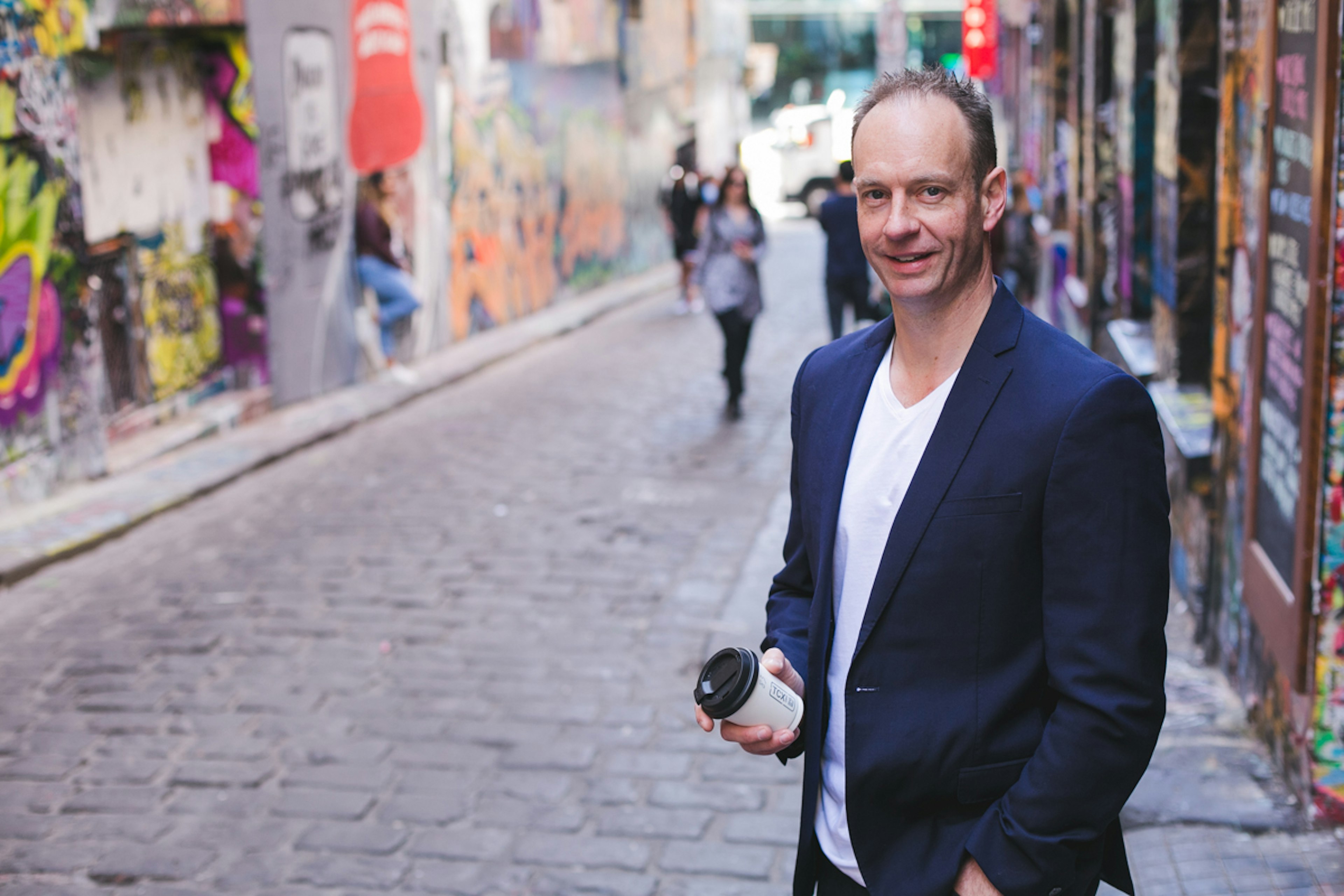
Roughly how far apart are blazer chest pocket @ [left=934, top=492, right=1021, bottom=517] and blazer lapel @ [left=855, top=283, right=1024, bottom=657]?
0.05 feet

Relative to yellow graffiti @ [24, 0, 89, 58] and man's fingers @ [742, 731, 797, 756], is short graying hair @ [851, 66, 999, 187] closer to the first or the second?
man's fingers @ [742, 731, 797, 756]

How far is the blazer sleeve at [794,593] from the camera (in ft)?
7.63

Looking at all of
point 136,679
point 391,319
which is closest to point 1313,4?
point 136,679

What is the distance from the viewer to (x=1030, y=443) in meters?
1.94

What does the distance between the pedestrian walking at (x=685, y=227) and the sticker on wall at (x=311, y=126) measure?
661 cm

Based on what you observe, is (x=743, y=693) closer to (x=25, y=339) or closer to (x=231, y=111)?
(x=25, y=339)

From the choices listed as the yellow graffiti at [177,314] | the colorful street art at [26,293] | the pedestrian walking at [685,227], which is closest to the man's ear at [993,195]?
the colorful street art at [26,293]

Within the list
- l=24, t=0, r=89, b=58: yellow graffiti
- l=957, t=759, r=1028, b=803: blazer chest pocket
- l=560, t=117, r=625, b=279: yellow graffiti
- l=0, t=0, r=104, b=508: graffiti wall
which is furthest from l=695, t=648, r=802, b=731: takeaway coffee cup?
l=560, t=117, r=625, b=279: yellow graffiti

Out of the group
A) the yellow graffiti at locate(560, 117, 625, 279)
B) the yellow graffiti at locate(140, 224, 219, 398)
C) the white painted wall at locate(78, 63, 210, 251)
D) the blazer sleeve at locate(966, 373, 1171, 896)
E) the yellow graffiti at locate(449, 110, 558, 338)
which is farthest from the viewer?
the yellow graffiti at locate(560, 117, 625, 279)

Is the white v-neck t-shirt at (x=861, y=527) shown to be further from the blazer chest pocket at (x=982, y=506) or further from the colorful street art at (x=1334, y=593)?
the colorful street art at (x=1334, y=593)

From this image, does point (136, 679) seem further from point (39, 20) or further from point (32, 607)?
point (39, 20)

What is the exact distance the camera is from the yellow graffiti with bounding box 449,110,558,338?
1533 centimetres

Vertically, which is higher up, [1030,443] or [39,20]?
[39,20]

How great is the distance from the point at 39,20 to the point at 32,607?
11.9ft
